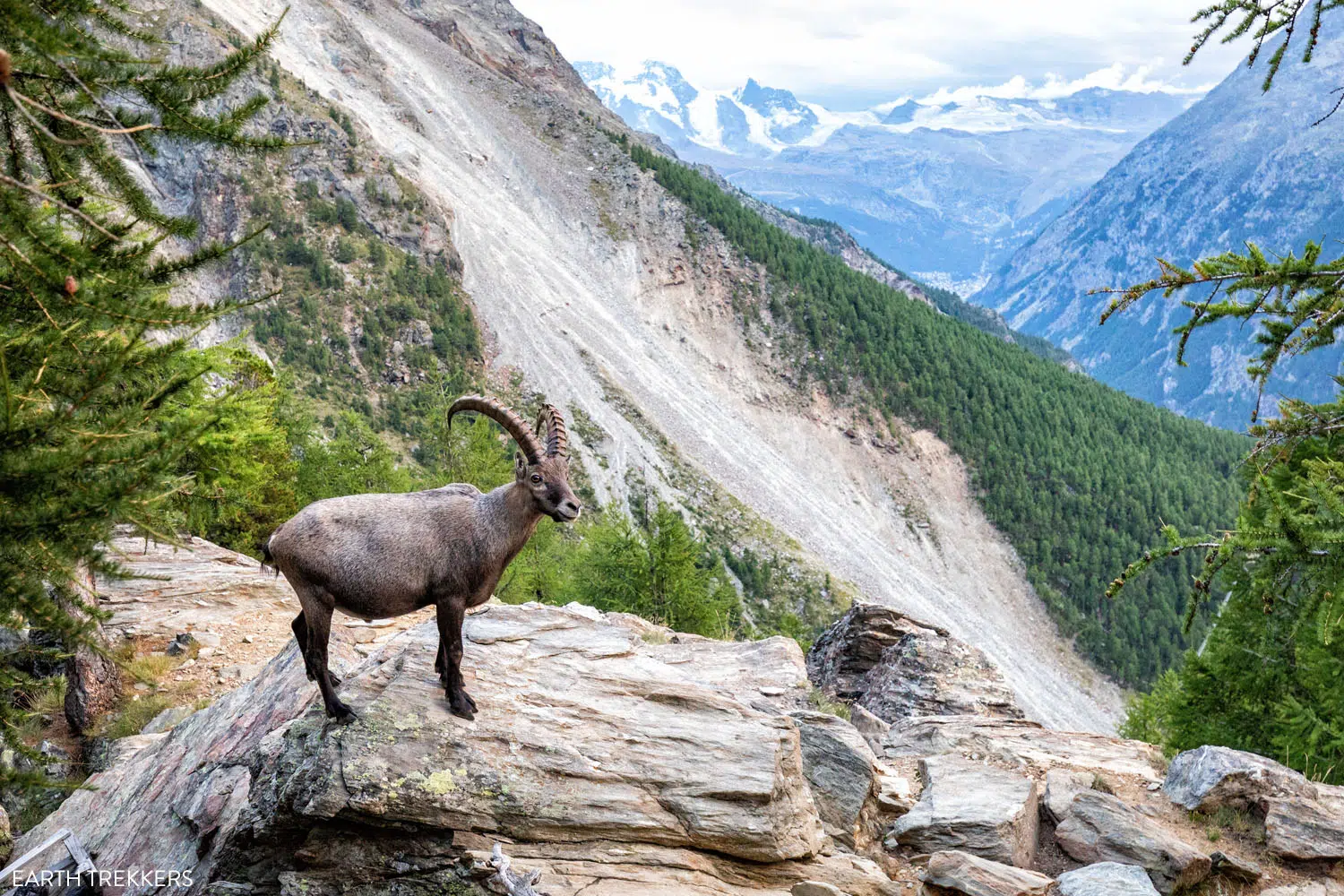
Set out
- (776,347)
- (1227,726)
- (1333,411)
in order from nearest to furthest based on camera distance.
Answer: (1333,411), (1227,726), (776,347)

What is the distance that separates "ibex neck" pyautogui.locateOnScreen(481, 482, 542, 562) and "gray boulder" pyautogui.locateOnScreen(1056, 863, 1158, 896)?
281 inches

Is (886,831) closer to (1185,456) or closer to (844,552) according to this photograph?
(844,552)

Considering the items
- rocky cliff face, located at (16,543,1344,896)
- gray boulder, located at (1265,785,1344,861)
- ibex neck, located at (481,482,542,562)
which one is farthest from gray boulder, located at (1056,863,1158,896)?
ibex neck, located at (481,482,542,562)

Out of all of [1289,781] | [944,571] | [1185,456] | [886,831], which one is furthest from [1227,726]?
[1185,456]

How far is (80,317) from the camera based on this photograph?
5.96 meters

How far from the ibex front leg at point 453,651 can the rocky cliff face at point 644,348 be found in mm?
67871

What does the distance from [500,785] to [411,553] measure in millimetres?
2621

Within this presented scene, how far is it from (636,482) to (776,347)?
4306 cm

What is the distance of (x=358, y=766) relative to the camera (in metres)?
8.09

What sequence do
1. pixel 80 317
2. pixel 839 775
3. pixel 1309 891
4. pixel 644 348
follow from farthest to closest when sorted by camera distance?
1. pixel 644 348
2. pixel 839 775
3. pixel 1309 891
4. pixel 80 317

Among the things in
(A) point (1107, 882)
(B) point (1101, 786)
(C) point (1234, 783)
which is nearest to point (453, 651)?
(A) point (1107, 882)

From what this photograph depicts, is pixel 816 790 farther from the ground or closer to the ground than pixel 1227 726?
closer to the ground

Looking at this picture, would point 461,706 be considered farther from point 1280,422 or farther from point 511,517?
point 1280,422

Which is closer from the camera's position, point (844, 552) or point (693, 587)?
point (693, 587)
